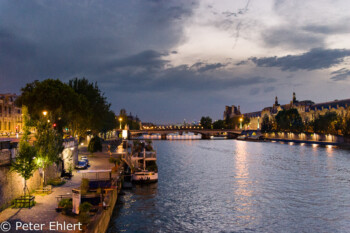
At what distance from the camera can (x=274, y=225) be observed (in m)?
27.2

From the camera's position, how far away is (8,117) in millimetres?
103875

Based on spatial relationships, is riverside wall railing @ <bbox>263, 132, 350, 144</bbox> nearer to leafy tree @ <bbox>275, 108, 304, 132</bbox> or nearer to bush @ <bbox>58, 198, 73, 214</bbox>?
leafy tree @ <bbox>275, 108, 304, 132</bbox>

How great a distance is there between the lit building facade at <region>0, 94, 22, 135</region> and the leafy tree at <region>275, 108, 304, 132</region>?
12119 centimetres

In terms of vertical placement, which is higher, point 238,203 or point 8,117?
point 8,117

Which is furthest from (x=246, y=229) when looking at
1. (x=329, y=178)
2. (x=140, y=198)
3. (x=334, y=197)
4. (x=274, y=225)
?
(x=329, y=178)

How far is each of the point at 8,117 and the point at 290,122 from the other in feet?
421

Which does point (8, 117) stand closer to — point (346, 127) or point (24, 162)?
point (24, 162)

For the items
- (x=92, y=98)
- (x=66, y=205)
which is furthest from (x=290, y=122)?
(x=66, y=205)

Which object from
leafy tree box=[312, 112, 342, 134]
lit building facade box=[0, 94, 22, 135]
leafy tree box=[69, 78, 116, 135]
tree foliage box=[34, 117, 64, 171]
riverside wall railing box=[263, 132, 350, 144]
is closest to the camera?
tree foliage box=[34, 117, 64, 171]

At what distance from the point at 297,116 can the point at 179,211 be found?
149 meters

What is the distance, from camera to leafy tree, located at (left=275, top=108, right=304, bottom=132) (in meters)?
158

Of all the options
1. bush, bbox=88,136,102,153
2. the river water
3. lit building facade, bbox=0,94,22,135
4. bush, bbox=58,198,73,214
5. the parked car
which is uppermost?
lit building facade, bbox=0,94,22,135

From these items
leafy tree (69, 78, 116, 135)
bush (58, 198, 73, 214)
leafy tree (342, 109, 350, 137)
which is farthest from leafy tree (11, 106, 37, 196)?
leafy tree (342, 109, 350, 137)

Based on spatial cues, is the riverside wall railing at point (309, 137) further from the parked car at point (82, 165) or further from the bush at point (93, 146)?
the parked car at point (82, 165)
